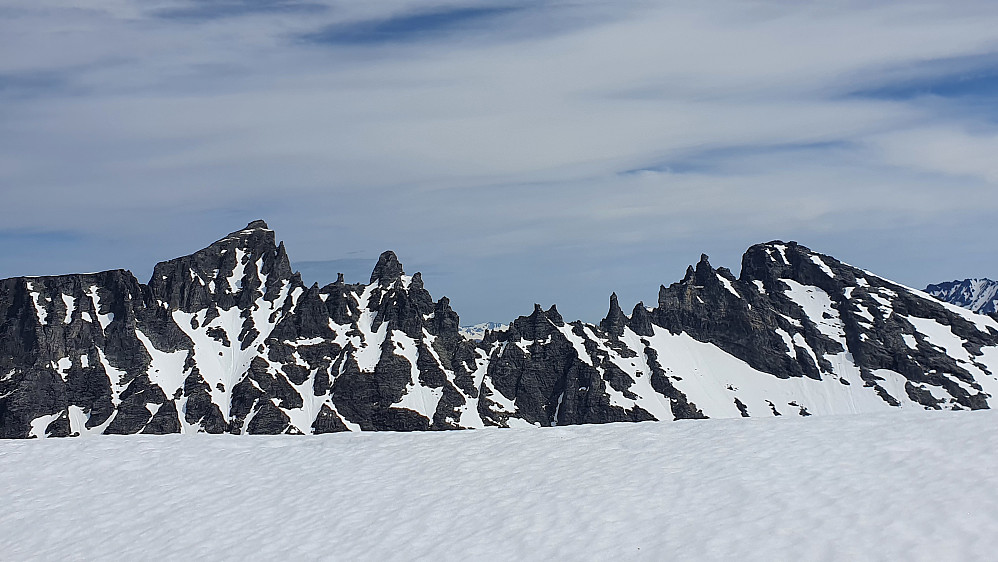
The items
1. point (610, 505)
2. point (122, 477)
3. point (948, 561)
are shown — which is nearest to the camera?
point (948, 561)

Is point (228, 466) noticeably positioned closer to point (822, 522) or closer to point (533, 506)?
point (533, 506)

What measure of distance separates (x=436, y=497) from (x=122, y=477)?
10741 mm

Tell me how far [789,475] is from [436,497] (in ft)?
31.9

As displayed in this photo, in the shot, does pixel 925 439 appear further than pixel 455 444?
No

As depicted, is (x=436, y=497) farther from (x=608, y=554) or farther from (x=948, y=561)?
(x=948, y=561)

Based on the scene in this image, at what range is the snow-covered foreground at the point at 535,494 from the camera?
18922 mm

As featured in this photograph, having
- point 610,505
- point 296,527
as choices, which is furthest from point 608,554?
point 296,527

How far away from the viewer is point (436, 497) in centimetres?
2330

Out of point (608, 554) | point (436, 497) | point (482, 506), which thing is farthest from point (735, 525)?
point (436, 497)

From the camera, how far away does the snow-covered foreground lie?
18.9 m

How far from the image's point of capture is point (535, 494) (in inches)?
898

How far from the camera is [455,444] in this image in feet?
92.1

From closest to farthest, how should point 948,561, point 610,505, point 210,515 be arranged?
1. point 948,561
2. point 610,505
3. point 210,515

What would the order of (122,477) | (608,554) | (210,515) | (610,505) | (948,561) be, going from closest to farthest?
(948,561), (608,554), (610,505), (210,515), (122,477)
